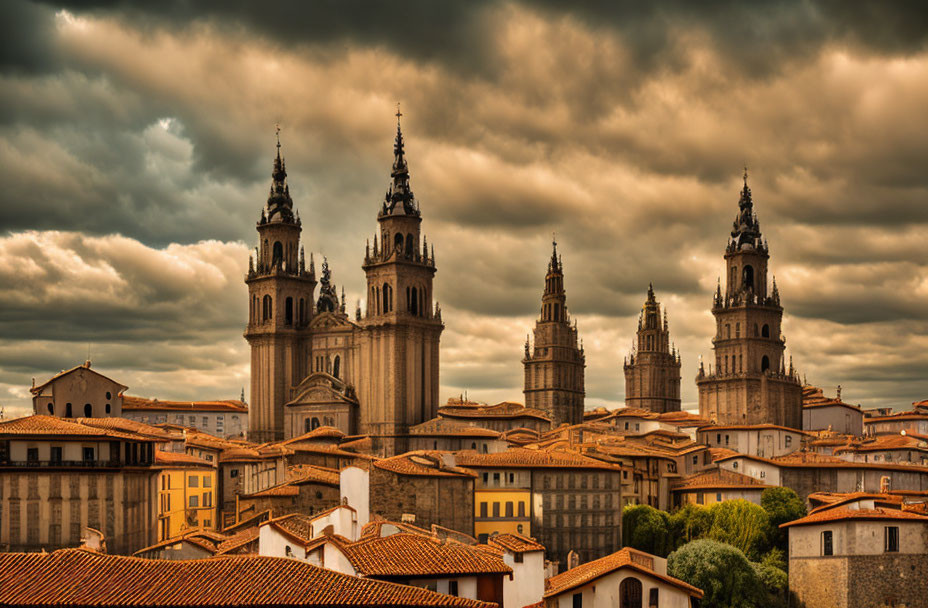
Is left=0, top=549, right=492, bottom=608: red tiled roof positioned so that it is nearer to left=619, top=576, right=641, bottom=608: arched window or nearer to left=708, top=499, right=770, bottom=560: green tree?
left=619, top=576, right=641, bottom=608: arched window

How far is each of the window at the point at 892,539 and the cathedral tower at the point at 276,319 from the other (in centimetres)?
8554

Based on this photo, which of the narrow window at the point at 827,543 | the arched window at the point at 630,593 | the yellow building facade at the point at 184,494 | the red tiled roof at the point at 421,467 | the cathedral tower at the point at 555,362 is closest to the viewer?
the arched window at the point at 630,593

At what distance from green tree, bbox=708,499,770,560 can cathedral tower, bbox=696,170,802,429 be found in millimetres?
61056

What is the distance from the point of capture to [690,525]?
99.6m

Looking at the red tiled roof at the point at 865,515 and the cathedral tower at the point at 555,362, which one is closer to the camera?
the red tiled roof at the point at 865,515

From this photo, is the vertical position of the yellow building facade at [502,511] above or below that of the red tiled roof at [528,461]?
below

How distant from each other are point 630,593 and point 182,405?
4842 inches

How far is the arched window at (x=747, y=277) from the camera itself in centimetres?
16654

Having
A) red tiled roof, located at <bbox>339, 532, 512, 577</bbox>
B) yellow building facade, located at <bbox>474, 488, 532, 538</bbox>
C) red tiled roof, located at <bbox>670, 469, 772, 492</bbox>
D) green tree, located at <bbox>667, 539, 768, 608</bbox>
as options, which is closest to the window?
green tree, located at <bbox>667, 539, 768, 608</bbox>

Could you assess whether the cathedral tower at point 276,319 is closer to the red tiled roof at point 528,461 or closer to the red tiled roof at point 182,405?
the red tiled roof at point 182,405

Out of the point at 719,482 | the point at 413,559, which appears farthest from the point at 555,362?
the point at 413,559

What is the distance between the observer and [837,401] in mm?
162500

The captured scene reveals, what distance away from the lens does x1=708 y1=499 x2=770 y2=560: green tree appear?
316 ft

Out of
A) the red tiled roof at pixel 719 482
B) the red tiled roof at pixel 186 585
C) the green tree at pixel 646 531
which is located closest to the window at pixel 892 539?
the green tree at pixel 646 531
